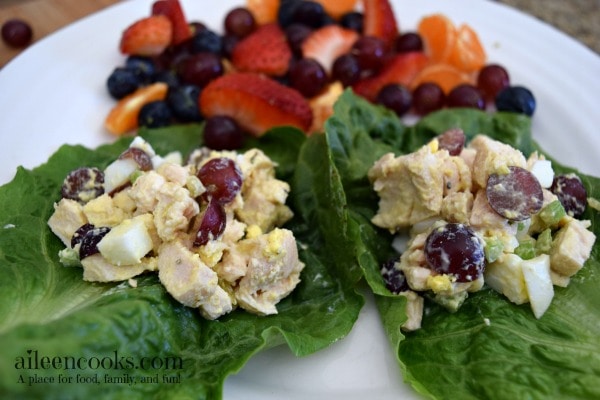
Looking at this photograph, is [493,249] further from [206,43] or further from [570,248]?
[206,43]

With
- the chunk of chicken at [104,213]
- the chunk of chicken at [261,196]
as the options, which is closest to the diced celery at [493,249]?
the chunk of chicken at [261,196]

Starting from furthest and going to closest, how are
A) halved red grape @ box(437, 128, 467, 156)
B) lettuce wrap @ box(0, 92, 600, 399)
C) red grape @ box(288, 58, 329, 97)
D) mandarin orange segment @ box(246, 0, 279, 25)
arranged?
1. mandarin orange segment @ box(246, 0, 279, 25)
2. red grape @ box(288, 58, 329, 97)
3. halved red grape @ box(437, 128, 467, 156)
4. lettuce wrap @ box(0, 92, 600, 399)

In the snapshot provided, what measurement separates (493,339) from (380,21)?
83.8 inches

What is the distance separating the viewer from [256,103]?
111 inches

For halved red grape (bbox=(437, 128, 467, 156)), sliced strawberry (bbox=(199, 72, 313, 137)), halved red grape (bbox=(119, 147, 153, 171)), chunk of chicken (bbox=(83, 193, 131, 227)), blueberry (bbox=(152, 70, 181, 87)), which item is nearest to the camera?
chunk of chicken (bbox=(83, 193, 131, 227))

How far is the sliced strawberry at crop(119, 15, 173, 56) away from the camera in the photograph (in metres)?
3.14

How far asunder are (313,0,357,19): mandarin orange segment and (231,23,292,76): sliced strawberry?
0.48 metres

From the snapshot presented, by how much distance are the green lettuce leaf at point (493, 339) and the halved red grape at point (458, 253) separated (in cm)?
18

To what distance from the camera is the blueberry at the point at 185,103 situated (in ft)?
9.77

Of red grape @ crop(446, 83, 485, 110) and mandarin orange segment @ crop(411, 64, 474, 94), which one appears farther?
mandarin orange segment @ crop(411, 64, 474, 94)

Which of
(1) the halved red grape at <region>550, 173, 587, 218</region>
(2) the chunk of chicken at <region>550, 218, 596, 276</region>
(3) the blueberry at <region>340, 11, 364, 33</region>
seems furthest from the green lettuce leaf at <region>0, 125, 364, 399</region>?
(3) the blueberry at <region>340, 11, 364, 33</region>

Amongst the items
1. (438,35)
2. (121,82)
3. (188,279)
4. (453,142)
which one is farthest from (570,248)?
(121,82)

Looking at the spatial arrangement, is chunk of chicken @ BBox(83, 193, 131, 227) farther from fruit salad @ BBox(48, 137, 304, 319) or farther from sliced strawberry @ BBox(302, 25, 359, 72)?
sliced strawberry @ BBox(302, 25, 359, 72)

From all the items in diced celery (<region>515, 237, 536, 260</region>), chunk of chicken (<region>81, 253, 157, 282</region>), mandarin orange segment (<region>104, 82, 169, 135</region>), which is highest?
chunk of chicken (<region>81, 253, 157, 282</region>)
